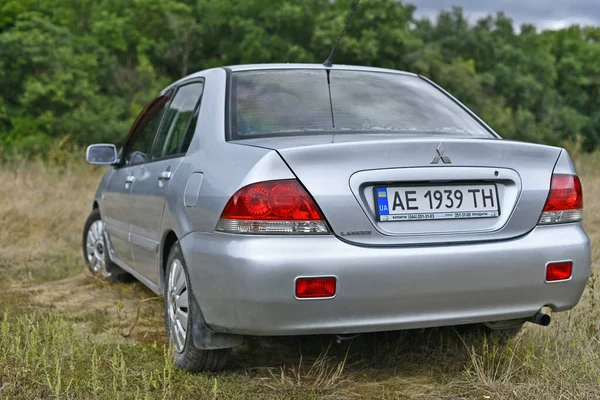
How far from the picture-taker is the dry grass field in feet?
10.9

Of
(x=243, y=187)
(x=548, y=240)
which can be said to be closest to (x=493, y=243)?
(x=548, y=240)

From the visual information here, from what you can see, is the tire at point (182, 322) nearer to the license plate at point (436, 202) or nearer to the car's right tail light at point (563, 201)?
the license plate at point (436, 202)

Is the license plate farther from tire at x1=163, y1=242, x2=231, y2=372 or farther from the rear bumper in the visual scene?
tire at x1=163, y1=242, x2=231, y2=372

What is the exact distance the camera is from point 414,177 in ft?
10.1

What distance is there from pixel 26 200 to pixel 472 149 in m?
8.12

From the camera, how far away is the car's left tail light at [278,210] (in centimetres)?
299

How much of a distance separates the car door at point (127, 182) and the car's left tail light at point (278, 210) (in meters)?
1.98

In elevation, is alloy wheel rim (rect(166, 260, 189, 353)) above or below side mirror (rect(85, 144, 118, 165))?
below

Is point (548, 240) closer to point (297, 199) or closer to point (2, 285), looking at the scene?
point (297, 199)

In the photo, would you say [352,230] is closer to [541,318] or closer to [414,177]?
[414,177]

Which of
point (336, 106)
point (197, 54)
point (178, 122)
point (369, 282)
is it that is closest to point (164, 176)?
point (178, 122)

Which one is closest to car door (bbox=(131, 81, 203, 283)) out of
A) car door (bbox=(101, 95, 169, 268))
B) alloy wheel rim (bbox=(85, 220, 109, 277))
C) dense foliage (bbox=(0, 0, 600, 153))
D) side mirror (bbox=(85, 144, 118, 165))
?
car door (bbox=(101, 95, 169, 268))

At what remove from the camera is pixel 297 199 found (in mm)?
2990

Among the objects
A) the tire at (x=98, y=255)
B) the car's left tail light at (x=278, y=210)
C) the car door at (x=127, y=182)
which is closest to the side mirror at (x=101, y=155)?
the car door at (x=127, y=182)
